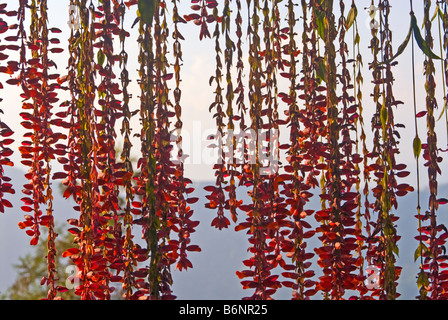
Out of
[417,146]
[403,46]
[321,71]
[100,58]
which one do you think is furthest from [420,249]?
[100,58]

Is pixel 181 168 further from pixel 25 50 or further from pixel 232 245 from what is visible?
pixel 232 245

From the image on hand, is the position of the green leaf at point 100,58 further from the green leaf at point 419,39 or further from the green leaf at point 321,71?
the green leaf at point 419,39

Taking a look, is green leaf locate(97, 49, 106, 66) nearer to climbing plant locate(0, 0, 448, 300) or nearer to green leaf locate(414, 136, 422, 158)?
climbing plant locate(0, 0, 448, 300)

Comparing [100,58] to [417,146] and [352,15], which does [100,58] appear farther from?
[417,146]

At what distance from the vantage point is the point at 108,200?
104 centimetres

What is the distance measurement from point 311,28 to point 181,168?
0.52 meters

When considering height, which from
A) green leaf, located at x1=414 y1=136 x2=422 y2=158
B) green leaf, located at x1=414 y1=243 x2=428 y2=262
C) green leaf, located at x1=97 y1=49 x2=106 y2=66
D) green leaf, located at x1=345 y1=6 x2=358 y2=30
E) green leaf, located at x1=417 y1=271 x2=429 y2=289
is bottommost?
green leaf, located at x1=417 y1=271 x2=429 y2=289

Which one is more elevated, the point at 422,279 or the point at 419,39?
the point at 419,39

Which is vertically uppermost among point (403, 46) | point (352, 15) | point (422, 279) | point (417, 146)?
point (352, 15)

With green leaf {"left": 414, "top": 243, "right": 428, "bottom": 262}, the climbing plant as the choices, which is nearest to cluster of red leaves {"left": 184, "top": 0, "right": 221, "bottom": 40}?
the climbing plant

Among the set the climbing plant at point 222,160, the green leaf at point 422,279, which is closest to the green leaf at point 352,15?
the climbing plant at point 222,160

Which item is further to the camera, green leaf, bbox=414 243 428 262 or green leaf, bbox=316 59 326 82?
green leaf, bbox=316 59 326 82

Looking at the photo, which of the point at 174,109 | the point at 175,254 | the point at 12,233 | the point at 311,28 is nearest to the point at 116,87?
the point at 174,109

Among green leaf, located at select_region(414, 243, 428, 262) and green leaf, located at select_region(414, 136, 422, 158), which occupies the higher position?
green leaf, located at select_region(414, 136, 422, 158)
